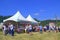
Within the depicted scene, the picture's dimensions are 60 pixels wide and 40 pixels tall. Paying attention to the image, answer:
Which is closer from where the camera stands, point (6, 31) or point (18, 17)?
point (6, 31)

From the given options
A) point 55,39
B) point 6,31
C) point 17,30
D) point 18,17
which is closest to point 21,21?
point 18,17

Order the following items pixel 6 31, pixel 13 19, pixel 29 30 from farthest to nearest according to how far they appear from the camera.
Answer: pixel 13 19 < pixel 29 30 < pixel 6 31

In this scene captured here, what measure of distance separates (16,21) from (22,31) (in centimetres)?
217

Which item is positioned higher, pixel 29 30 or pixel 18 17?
pixel 18 17

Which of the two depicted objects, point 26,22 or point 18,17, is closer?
point 18,17

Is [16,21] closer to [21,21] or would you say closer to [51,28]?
[21,21]

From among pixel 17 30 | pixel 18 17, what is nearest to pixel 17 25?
pixel 18 17

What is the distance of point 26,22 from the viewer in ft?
110

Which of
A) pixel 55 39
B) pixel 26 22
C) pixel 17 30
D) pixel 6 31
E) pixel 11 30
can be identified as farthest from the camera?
pixel 26 22

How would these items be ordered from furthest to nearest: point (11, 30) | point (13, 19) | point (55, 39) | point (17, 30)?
1. point (13, 19)
2. point (17, 30)
3. point (11, 30)
4. point (55, 39)

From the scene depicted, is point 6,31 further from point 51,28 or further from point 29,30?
point 51,28

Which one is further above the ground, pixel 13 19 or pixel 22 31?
pixel 13 19

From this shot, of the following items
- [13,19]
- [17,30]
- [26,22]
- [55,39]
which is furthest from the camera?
[26,22]

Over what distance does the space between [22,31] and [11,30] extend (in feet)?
26.6
